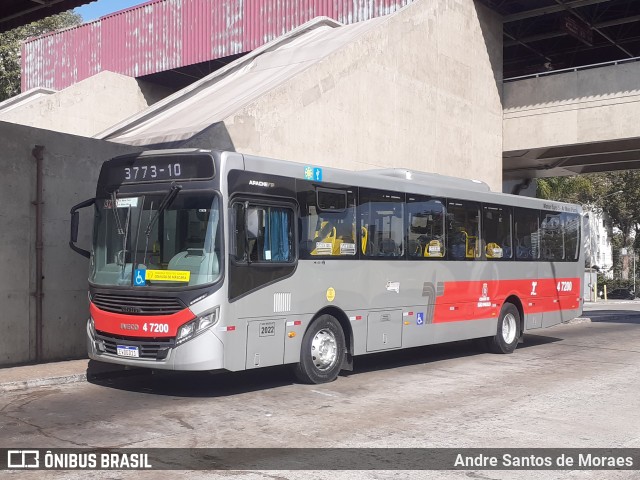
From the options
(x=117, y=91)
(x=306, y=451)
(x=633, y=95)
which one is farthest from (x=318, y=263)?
(x=117, y=91)

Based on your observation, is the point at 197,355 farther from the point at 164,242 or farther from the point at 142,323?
the point at 164,242

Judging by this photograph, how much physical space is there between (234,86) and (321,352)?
44.8ft

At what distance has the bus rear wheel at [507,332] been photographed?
15.7 m

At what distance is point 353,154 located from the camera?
21.1 m

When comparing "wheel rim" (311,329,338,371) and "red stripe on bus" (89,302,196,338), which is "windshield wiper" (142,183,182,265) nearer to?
"red stripe on bus" (89,302,196,338)

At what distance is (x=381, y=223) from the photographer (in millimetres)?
12523

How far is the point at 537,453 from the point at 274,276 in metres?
4.51

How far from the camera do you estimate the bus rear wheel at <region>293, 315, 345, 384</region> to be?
11.2m

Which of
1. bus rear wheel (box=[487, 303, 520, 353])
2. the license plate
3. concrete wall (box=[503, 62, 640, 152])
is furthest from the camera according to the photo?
concrete wall (box=[503, 62, 640, 152])

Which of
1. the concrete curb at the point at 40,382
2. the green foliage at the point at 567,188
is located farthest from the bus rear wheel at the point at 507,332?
the green foliage at the point at 567,188

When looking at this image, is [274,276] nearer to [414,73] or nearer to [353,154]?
[353,154]

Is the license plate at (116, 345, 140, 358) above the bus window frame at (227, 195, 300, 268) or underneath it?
underneath

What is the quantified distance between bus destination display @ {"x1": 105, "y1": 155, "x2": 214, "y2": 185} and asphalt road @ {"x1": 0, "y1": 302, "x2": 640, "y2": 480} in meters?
2.99

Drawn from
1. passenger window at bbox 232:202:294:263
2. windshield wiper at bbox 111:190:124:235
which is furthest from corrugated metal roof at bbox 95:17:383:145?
passenger window at bbox 232:202:294:263
